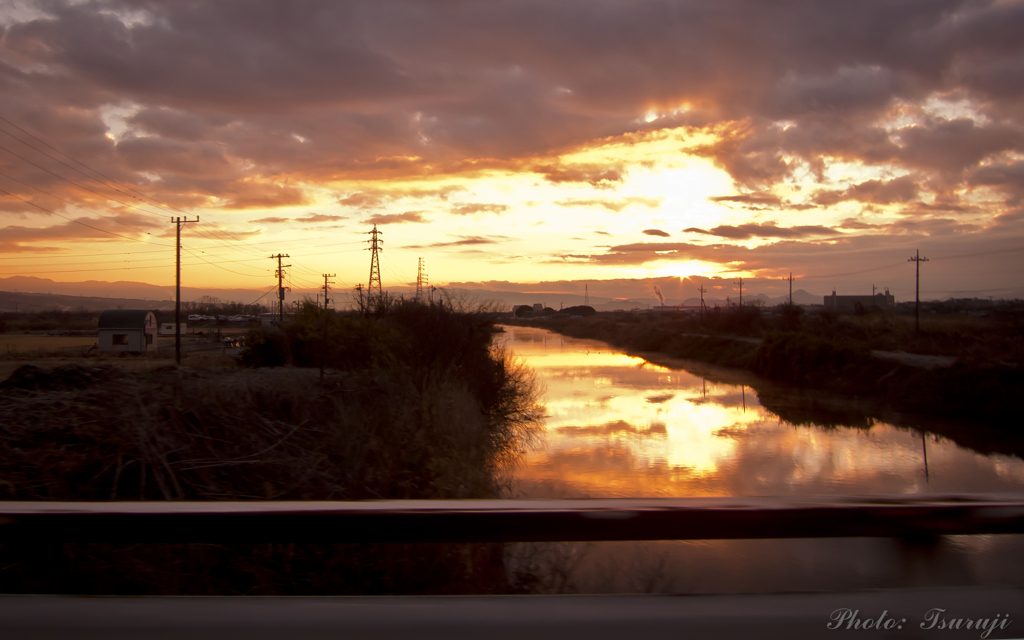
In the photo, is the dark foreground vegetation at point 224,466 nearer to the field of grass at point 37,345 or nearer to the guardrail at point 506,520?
the guardrail at point 506,520

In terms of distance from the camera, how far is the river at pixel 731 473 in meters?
2.27

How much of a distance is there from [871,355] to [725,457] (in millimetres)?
15589

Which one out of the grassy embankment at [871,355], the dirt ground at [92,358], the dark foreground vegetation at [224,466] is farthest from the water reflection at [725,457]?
the dirt ground at [92,358]

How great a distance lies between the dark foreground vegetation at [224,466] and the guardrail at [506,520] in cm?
27

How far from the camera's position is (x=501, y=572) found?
533cm

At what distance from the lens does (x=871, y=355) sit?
2578 centimetres

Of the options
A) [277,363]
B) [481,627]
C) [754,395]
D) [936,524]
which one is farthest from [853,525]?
[754,395]

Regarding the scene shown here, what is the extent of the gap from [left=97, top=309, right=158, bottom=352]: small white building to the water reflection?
30.2 m

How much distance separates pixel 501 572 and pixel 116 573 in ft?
9.64

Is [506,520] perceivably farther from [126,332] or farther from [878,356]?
[126,332]

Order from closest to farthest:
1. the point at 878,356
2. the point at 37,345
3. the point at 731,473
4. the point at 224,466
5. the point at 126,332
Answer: the point at 224,466, the point at 731,473, the point at 878,356, the point at 37,345, the point at 126,332

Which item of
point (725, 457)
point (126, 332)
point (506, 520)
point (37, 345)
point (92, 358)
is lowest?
point (725, 457)

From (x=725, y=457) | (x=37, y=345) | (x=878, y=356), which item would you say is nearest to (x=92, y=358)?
(x=37, y=345)

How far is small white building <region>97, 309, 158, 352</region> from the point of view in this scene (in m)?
39.5
